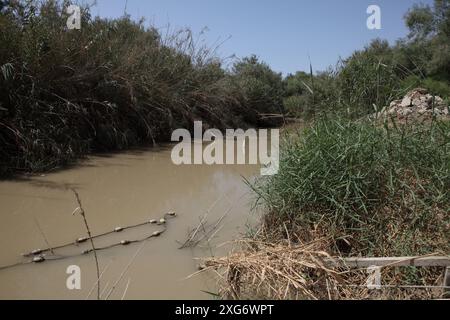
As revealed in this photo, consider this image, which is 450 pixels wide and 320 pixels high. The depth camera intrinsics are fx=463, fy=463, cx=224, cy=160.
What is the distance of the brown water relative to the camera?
2.98m

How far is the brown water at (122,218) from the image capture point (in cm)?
298

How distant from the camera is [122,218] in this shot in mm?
4379

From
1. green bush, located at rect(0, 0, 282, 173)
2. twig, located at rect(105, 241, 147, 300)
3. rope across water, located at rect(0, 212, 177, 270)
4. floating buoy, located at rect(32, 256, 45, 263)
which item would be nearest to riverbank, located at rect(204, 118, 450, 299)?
twig, located at rect(105, 241, 147, 300)

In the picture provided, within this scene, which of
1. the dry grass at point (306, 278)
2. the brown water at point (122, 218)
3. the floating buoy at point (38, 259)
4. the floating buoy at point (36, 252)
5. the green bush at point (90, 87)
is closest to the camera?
the dry grass at point (306, 278)

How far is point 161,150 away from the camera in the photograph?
8.46 metres

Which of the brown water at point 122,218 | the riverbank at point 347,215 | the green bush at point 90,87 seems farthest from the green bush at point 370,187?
the green bush at point 90,87

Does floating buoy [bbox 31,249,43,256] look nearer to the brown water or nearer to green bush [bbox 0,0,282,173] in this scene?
the brown water

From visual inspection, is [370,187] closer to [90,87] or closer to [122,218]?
[122,218]

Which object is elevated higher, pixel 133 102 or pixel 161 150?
pixel 133 102

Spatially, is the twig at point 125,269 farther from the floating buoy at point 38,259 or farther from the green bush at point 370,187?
the green bush at point 370,187

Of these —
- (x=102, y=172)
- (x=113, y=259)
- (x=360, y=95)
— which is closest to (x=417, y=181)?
(x=360, y=95)

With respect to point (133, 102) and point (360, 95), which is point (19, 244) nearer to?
point (360, 95)

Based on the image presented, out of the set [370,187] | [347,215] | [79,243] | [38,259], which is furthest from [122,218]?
[370,187]
